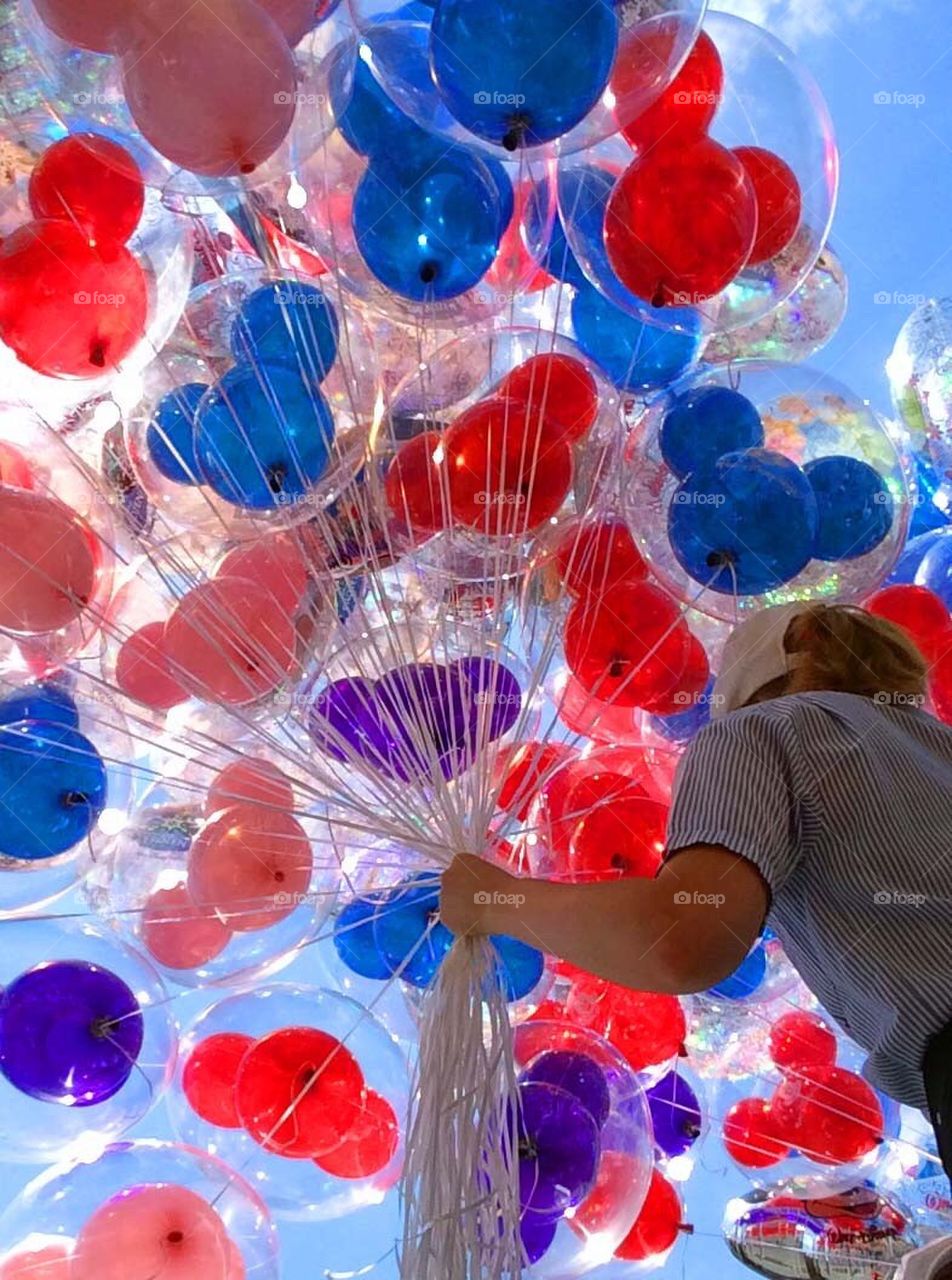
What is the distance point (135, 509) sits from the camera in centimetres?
219

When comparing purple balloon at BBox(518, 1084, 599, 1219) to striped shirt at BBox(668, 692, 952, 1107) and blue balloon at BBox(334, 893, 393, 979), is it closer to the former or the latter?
blue balloon at BBox(334, 893, 393, 979)

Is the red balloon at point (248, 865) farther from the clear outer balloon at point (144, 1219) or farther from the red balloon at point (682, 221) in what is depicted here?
the red balloon at point (682, 221)

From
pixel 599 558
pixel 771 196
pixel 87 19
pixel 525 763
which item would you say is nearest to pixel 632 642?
pixel 599 558

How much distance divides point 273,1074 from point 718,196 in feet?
5.17

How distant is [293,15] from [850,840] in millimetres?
1523

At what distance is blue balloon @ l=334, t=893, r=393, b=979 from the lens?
6.98 feet

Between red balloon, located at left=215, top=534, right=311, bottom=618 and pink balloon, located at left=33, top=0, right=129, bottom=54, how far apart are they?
2.56 feet

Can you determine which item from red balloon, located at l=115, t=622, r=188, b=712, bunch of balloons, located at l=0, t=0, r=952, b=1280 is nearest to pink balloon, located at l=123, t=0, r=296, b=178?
bunch of balloons, located at l=0, t=0, r=952, b=1280

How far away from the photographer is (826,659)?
1293 mm

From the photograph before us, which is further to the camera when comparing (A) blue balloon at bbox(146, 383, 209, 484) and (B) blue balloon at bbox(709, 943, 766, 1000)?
(B) blue balloon at bbox(709, 943, 766, 1000)

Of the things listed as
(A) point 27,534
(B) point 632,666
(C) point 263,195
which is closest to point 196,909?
(A) point 27,534

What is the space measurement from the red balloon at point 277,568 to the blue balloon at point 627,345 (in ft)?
2.17

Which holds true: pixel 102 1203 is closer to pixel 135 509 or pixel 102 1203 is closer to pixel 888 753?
pixel 135 509

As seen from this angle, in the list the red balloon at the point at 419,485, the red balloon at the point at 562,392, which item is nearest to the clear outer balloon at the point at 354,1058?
the red balloon at the point at 419,485
